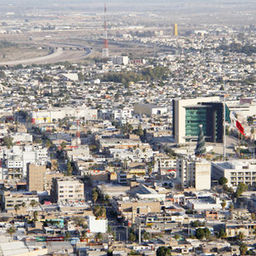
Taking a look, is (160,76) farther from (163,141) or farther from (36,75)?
(163,141)

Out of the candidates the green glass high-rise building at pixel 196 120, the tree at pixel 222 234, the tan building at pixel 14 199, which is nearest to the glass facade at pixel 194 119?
the green glass high-rise building at pixel 196 120

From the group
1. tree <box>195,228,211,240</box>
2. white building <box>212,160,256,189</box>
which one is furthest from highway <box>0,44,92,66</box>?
tree <box>195,228,211,240</box>

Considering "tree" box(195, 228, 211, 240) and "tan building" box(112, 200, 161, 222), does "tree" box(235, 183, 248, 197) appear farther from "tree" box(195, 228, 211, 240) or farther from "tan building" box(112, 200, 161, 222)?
"tree" box(195, 228, 211, 240)

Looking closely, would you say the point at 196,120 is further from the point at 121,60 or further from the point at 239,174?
the point at 121,60

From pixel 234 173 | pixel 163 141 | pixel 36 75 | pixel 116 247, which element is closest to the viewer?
pixel 116 247

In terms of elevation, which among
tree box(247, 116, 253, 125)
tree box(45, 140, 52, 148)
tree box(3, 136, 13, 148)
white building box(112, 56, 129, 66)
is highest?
tree box(3, 136, 13, 148)

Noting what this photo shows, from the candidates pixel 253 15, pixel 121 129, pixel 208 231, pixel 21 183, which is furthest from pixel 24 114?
pixel 253 15
